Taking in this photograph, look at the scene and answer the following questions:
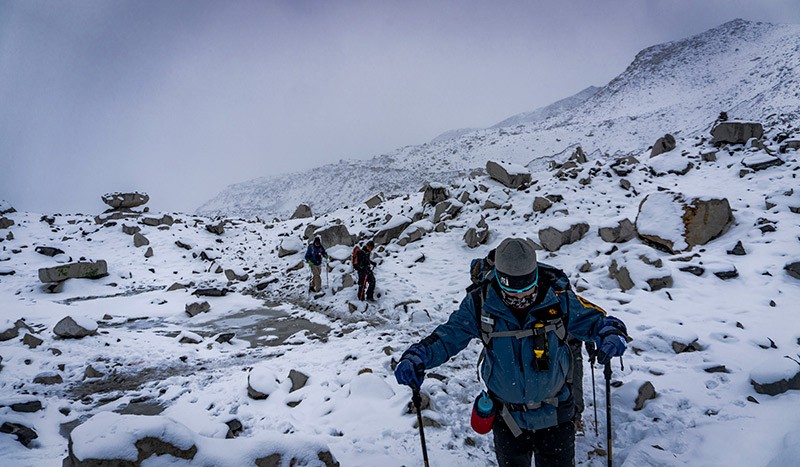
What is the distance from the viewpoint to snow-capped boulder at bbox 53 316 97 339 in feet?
27.9

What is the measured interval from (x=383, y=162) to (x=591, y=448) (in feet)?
197

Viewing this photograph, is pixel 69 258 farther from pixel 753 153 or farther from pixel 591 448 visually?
pixel 753 153

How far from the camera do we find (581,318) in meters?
3.18

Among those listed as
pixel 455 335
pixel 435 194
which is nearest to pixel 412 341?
pixel 455 335

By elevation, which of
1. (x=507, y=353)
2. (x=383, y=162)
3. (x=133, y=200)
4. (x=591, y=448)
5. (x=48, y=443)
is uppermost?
(x=383, y=162)

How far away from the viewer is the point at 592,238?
12352 mm

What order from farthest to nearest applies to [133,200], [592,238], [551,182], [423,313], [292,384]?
[133,200] → [551,182] → [592,238] → [423,313] → [292,384]

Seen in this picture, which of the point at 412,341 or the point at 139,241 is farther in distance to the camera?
the point at 139,241

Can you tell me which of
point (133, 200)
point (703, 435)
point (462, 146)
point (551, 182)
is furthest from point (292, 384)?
point (462, 146)

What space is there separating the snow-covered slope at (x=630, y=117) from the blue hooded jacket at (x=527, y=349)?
1309 inches

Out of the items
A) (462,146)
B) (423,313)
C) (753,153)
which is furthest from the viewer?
(462,146)

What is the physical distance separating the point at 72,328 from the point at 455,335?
1031cm

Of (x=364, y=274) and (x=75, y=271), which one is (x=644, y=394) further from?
(x=75, y=271)

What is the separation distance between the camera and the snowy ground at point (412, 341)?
4.56 m
